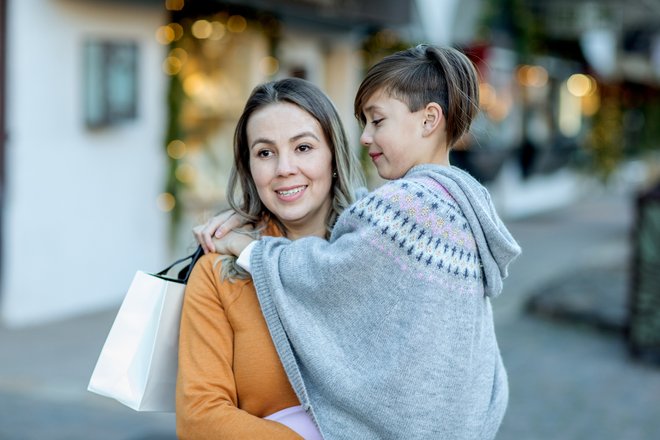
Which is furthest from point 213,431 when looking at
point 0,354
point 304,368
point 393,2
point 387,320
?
point 393,2

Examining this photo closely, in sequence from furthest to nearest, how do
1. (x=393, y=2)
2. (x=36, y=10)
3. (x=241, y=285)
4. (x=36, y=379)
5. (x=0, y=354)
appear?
(x=393, y=2) → (x=36, y=10) → (x=0, y=354) → (x=36, y=379) → (x=241, y=285)

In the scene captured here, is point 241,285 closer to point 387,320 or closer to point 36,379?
point 387,320

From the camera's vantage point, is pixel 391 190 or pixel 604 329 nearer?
pixel 391 190

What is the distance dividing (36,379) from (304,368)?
176 inches

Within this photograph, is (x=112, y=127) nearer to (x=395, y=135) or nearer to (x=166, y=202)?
(x=166, y=202)

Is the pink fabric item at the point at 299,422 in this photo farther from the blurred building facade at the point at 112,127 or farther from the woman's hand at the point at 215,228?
the blurred building facade at the point at 112,127

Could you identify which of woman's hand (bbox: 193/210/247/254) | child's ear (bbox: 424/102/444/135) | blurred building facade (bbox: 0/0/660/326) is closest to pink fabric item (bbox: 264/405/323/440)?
woman's hand (bbox: 193/210/247/254)

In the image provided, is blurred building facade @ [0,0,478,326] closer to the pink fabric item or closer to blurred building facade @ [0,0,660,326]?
blurred building facade @ [0,0,660,326]

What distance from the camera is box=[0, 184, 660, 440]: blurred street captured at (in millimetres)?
5453

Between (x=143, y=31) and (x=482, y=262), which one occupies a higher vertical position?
(x=143, y=31)

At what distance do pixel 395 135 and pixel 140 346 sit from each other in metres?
0.75

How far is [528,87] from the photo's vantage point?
778 inches

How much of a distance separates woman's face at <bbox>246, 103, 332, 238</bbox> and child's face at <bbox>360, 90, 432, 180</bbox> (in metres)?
0.15

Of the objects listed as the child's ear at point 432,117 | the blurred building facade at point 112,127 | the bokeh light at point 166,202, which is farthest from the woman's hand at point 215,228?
the bokeh light at point 166,202
